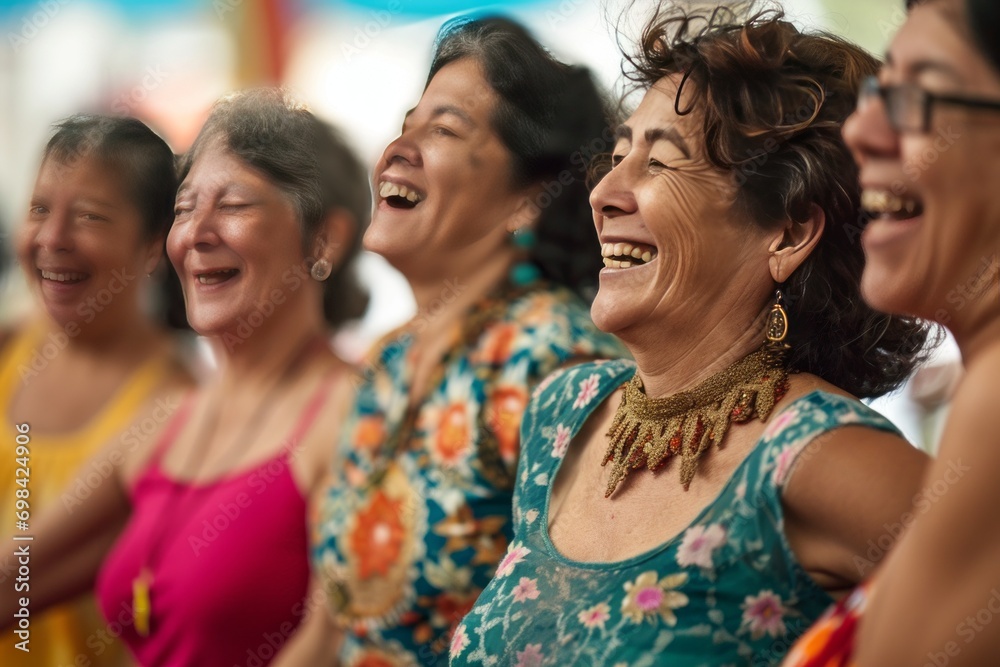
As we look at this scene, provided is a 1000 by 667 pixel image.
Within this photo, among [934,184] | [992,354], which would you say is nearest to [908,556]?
[992,354]

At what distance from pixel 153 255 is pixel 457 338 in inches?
17.0

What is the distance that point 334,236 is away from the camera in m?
1.45

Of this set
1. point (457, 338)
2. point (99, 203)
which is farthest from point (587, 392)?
point (99, 203)

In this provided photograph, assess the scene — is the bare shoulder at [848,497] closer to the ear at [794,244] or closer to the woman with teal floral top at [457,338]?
the ear at [794,244]

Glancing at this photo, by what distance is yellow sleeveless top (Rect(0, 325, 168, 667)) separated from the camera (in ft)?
5.51

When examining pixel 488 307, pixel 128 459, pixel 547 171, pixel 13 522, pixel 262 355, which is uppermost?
pixel 547 171

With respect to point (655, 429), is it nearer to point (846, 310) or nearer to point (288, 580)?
point (846, 310)

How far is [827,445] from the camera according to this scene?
88 cm

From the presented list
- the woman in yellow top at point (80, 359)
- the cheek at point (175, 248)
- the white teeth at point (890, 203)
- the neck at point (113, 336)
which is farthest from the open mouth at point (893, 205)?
the neck at point (113, 336)

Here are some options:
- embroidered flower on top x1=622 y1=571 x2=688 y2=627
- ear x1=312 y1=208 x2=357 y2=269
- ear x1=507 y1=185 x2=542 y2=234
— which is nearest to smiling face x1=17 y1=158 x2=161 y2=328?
ear x1=312 y1=208 x2=357 y2=269

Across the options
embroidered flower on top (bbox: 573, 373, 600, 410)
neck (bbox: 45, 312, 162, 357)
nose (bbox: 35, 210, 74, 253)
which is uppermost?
embroidered flower on top (bbox: 573, 373, 600, 410)

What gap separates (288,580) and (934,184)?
3.10ft

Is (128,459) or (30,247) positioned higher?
(30,247)

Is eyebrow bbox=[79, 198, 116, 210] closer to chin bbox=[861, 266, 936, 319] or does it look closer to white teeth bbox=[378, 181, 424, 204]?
white teeth bbox=[378, 181, 424, 204]
